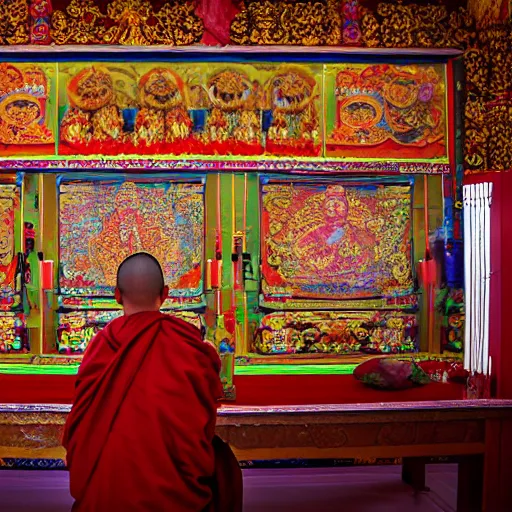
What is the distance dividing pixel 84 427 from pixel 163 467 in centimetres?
28

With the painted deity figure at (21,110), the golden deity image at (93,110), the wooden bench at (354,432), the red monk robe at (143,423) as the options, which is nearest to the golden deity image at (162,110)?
the golden deity image at (93,110)

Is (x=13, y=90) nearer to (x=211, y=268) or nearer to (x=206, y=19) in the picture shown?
(x=206, y=19)

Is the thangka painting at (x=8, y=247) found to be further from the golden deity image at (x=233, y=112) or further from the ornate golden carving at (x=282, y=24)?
the ornate golden carving at (x=282, y=24)

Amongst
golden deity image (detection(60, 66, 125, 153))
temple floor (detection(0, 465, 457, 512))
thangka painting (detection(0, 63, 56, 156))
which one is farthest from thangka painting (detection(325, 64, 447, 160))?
temple floor (detection(0, 465, 457, 512))

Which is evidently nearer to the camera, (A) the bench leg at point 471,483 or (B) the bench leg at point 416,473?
(A) the bench leg at point 471,483

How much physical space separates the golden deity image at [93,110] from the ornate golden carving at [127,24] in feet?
0.79

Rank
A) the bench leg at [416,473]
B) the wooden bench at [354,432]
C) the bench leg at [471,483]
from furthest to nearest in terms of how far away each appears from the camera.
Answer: the bench leg at [416,473] → the bench leg at [471,483] → the wooden bench at [354,432]

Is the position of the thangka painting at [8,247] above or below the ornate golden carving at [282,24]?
below

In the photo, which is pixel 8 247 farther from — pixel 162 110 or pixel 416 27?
pixel 416 27

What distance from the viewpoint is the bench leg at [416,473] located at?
13.0ft

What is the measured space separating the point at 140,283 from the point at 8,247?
2.60 m

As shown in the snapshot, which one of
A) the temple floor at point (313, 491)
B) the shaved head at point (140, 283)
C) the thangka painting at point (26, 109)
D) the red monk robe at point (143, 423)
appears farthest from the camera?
the thangka painting at point (26, 109)

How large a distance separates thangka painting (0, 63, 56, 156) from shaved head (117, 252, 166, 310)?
8.26 ft

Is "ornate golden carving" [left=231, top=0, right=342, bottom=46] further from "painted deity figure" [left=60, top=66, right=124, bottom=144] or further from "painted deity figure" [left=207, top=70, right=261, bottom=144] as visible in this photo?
"painted deity figure" [left=60, top=66, right=124, bottom=144]
